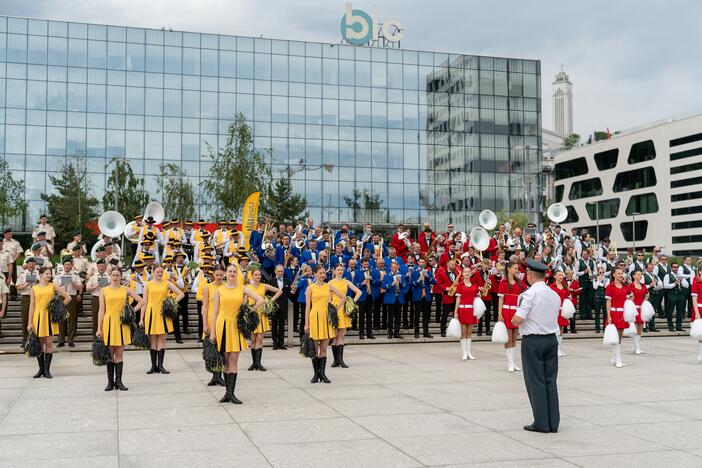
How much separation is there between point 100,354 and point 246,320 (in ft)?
9.10

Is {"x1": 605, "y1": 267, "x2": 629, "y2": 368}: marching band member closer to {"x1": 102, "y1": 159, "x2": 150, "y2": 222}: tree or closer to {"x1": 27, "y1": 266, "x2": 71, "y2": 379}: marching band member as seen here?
{"x1": 27, "y1": 266, "x2": 71, "y2": 379}: marching band member

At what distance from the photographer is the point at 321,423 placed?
328 inches

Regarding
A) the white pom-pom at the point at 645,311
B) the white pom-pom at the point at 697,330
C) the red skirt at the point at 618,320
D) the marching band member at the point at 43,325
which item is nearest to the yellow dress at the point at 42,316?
the marching band member at the point at 43,325

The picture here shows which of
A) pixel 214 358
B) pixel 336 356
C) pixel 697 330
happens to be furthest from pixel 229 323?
pixel 697 330

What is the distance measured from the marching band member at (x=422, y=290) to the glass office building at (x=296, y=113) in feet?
135

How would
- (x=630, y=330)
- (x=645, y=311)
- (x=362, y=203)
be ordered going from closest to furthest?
(x=630, y=330), (x=645, y=311), (x=362, y=203)

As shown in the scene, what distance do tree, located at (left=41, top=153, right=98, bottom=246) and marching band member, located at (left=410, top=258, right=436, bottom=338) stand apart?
37976mm

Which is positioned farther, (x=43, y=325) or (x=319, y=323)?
(x=43, y=325)

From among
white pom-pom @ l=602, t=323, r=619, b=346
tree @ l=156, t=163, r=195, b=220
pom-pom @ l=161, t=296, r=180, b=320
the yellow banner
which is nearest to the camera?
pom-pom @ l=161, t=296, r=180, b=320

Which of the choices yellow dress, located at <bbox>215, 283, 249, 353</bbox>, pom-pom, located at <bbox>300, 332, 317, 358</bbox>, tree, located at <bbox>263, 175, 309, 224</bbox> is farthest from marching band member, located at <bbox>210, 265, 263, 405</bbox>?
tree, located at <bbox>263, 175, 309, 224</bbox>

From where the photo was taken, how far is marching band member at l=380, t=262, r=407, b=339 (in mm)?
18953

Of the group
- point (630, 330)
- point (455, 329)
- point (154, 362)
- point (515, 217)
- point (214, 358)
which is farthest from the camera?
point (515, 217)

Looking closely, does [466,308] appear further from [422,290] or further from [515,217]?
[515,217]

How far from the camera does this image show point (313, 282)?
1488 cm
